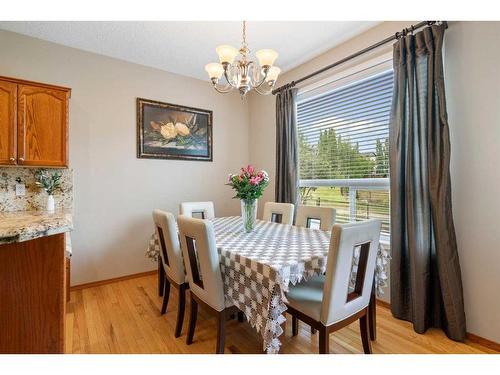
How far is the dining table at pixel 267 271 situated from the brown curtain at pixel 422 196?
1.64ft

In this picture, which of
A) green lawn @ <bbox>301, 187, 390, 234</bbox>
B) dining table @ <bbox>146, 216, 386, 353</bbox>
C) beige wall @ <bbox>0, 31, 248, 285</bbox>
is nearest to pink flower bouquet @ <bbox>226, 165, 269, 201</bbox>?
dining table @ <bbox>146, 216, 386, 353</bbox>

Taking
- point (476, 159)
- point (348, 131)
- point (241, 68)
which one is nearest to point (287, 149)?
point (348, 131)

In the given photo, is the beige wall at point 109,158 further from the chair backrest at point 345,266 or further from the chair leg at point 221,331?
the chair backrest at point 345,266

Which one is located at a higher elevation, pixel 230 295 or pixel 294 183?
pixel 294 183

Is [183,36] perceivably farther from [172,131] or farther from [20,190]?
[20,190]

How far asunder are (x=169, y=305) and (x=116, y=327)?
0.51 m

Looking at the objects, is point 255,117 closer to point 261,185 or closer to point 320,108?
point 320,108

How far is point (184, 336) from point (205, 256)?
84 centimetres

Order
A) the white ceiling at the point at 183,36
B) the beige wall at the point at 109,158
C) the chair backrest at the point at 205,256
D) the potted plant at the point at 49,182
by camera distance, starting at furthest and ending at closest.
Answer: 1. the beige wall at the point at 109,158
2. the potted plant at the point at 49,182
3. the white ceiling at the point at 183,36
4. the chair backrest at the point at 205,256

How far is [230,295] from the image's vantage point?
1516 mm

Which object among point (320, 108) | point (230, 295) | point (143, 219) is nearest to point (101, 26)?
point (143, 219)

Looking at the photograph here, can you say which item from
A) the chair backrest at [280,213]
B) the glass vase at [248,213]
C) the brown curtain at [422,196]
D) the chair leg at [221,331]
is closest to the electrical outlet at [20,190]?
the glass vase at [248,213]

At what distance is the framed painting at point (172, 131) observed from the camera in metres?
3.19

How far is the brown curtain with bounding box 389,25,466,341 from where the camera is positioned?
6.02 feet
